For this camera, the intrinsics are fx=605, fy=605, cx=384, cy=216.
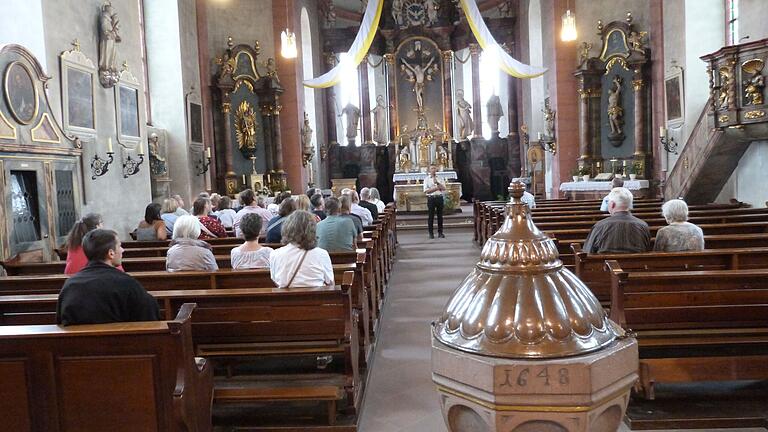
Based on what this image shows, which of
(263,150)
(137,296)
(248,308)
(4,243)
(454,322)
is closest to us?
(454,322)

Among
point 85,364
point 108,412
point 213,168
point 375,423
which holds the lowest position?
point 375,423

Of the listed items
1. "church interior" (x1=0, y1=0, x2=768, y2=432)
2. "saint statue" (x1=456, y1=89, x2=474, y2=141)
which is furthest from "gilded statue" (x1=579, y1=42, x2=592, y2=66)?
"saint statue" (x1=456, y1=89, x2=474, y2=141)

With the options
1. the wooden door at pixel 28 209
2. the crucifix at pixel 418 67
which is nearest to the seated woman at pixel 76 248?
the wooden door at pixel 28 209

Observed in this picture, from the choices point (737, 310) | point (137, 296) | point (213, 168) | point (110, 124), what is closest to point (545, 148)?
point (213, 168)

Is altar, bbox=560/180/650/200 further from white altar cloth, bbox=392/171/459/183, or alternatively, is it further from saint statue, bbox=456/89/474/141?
saint statue, bbox=456/89/474/141

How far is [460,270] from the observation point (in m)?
8.91

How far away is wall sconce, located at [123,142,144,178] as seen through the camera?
9.45 meters

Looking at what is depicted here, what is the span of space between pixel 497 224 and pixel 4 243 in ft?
20.3

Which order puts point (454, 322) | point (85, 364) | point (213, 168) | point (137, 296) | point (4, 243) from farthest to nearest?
point (213, 168) → point (4, 243) → point (137, 296) → point (85, 364) → point (454, 322)

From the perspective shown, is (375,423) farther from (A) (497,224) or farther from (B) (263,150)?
(B) (263,150)

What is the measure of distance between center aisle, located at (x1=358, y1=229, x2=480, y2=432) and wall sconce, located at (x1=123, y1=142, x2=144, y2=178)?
4.38 metres

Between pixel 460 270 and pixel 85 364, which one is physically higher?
pixel 85 364

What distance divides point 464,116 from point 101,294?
2001cm

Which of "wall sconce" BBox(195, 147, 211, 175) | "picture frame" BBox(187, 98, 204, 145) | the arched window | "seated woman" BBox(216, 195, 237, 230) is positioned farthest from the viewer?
the arched window
